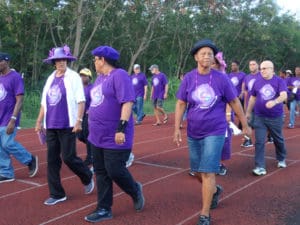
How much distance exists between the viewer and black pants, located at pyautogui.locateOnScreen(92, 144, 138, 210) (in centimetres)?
477

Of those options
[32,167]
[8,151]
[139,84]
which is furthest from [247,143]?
[139,84]

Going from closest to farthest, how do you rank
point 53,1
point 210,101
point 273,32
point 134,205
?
point 210,101 < point 134,205 < point 53,1 < point 273,32

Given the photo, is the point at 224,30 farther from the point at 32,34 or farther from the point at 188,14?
the point at 32,34

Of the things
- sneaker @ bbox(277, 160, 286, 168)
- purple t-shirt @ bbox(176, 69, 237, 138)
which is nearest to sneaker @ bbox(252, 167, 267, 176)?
sneaker @ bbox(277, 160, 286, 168)

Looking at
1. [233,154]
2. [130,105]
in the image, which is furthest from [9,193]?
[233,154]

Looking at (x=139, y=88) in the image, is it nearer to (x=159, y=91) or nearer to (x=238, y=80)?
(x=159, y=91)

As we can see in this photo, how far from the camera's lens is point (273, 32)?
36.5 metres

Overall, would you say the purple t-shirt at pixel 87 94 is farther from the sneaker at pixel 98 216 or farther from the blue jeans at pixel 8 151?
the sneaker at pixel 98 216

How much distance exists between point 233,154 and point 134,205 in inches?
159

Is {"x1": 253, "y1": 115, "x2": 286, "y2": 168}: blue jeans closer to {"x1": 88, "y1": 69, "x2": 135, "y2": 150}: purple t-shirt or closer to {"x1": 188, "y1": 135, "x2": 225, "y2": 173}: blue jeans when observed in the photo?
{"x1": 188, "y1": 135, "x2": 225, "y2": 173}: blue jeans

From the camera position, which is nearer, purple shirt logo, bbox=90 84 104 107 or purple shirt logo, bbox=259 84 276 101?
purple shirt logo, bbox=90 84 104 107

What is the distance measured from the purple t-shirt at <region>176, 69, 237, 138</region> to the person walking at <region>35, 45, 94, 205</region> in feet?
4.69

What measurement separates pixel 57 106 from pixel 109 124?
1000 mm

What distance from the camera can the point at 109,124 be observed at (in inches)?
188
